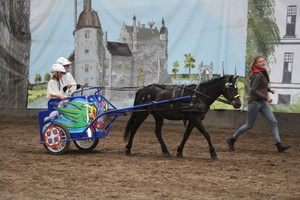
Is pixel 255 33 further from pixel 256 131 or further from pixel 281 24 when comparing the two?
pixel 256 131

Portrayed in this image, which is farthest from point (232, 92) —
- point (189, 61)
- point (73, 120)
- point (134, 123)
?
point (189, 61)

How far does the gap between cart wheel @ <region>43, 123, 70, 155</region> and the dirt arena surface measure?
207 mm

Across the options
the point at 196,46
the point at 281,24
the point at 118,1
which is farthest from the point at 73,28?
the point at 281,24

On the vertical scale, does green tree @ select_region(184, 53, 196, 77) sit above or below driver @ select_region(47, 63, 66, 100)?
above

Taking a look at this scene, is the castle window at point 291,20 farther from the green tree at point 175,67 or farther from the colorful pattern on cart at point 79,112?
the colorful pattern on cart at point 79,112

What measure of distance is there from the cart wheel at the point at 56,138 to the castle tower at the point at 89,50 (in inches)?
251

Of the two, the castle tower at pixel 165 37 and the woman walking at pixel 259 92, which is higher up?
the castle tower at pixel 165 37

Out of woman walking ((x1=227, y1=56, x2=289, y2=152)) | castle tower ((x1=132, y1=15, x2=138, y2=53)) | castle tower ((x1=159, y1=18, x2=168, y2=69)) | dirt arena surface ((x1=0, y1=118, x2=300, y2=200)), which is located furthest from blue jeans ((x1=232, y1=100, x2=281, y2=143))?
castle tower ((x1=132, y1=15, x2=138, y2=53))

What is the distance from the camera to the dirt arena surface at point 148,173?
15.0 ft

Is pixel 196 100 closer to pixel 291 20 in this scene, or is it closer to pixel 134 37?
pixel 291 20

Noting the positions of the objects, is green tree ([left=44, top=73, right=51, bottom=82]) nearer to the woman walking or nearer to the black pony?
the black pony

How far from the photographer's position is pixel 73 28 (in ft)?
46.8

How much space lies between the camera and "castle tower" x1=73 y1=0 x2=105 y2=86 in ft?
44.9

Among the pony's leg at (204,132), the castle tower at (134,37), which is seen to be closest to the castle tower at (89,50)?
the castle tower at (134,37)
